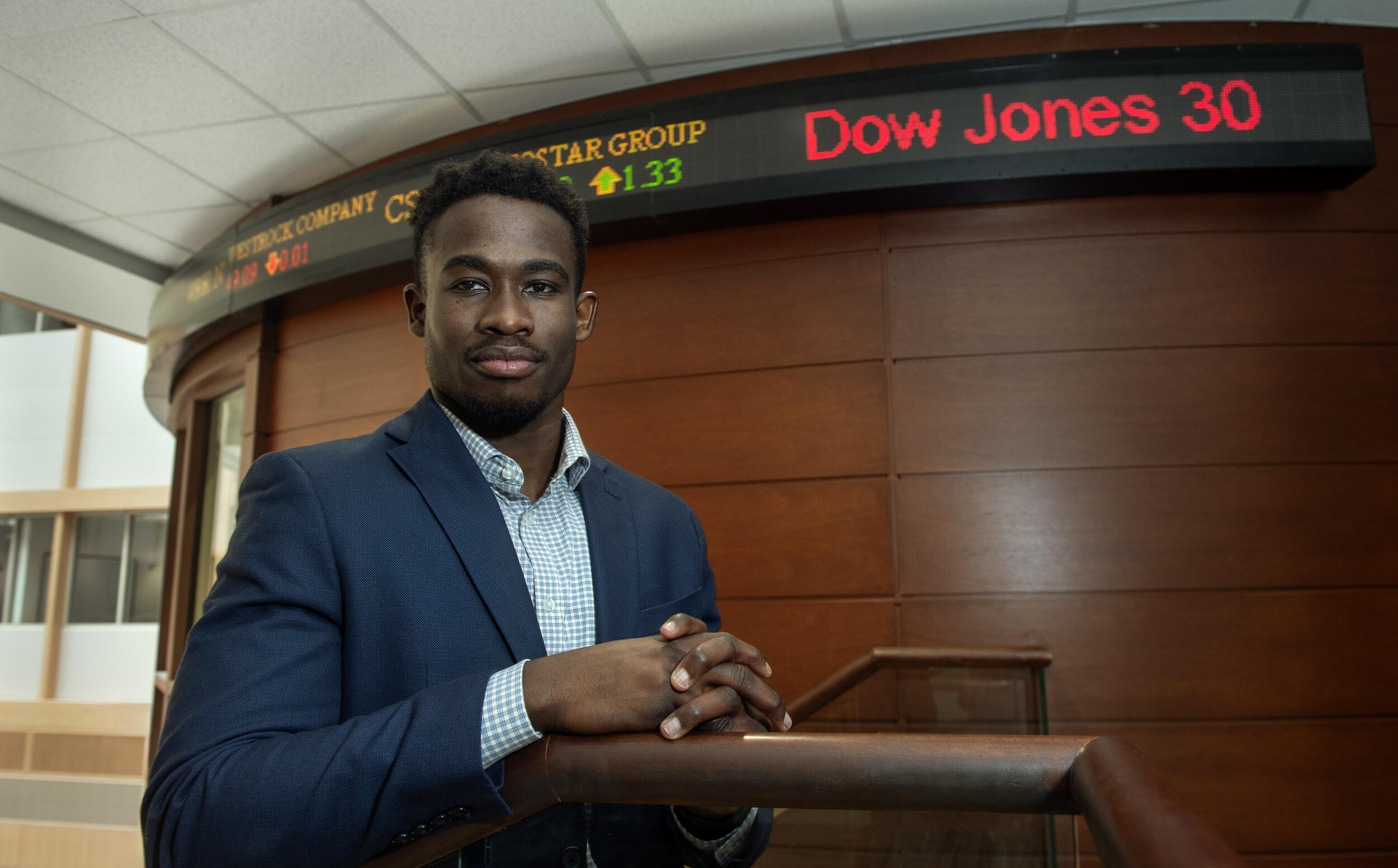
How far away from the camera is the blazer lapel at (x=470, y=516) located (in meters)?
0.92

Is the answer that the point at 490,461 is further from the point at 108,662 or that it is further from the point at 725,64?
the point at 108,662

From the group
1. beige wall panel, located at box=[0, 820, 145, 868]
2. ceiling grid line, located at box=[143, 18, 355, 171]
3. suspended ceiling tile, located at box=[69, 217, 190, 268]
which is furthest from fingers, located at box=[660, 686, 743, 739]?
beige wall panel, located at box=[0, 820, 145, 868]

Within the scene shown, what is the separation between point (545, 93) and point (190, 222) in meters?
2.31

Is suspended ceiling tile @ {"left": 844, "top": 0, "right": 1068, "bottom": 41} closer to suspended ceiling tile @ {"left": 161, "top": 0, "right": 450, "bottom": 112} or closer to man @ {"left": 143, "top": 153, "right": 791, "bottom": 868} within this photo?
suspended ceiling tile @ {"left": 161, "top": 0, "right": 450, "bottom": 112}

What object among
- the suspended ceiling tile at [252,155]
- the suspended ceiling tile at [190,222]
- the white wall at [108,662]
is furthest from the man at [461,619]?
the white wall at [108,662]

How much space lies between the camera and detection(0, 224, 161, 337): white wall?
13.5ft

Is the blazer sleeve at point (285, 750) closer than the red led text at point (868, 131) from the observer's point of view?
Yes

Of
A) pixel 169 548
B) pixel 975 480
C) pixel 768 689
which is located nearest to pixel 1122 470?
pixel 975 480

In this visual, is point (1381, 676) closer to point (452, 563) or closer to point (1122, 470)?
point (1122, 470)

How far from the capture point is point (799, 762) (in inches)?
23.6

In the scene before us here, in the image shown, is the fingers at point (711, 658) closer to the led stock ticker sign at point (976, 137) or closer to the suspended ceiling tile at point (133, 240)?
the led stock ticker sign at point (976, 137)

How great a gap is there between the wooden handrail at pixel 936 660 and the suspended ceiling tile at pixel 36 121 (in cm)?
357

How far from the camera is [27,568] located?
27.0 feet

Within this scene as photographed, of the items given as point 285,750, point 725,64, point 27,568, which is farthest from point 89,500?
point 285,750
